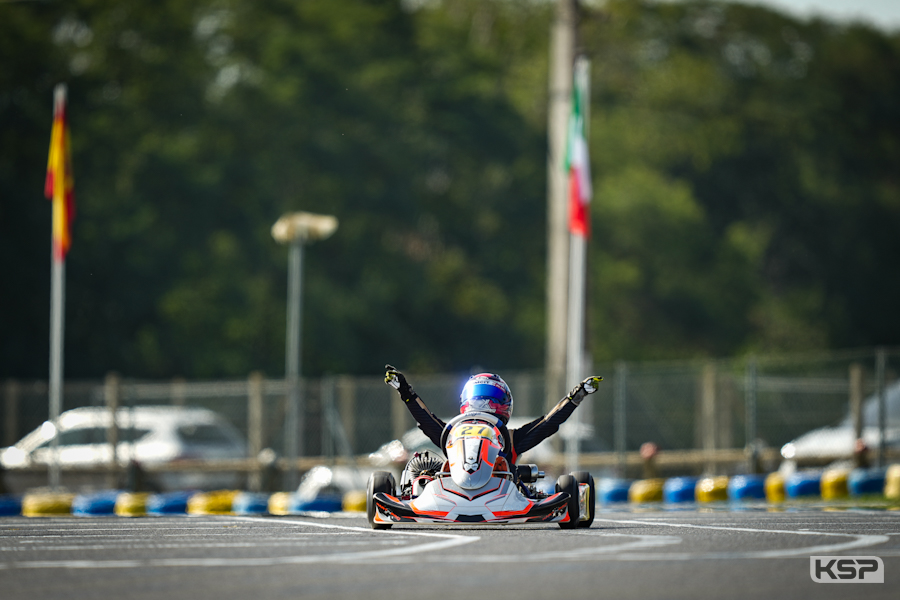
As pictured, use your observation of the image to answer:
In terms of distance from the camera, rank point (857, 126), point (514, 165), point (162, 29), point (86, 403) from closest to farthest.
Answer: point (86, 403), point (162, 29), point (514, 165), point (857, 126)

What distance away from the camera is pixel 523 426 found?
40.9 ft

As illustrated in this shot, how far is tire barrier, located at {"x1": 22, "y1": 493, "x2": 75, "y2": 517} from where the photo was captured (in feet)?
61.2

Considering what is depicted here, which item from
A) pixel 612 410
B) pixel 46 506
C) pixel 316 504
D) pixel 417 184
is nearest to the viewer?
pixel 316 504

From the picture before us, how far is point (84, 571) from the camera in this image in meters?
8.55

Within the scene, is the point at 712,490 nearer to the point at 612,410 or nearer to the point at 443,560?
the point at 612,410

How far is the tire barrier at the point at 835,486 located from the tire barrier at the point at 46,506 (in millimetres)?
9147

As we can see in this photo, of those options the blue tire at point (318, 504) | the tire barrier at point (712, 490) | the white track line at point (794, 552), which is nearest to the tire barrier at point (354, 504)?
the blue tire at point (318, 504)

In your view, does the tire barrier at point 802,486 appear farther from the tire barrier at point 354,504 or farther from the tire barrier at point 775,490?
the tire barrier at point 354,504

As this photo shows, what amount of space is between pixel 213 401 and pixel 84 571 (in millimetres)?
22152

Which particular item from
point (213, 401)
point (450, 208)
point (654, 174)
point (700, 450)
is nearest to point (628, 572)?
point (700, 450)

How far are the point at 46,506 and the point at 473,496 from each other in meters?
8.94

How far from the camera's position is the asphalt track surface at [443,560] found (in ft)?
24.7

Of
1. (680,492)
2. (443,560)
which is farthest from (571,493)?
(680,492)

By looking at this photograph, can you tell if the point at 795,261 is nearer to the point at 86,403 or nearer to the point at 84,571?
the point at 86,403
